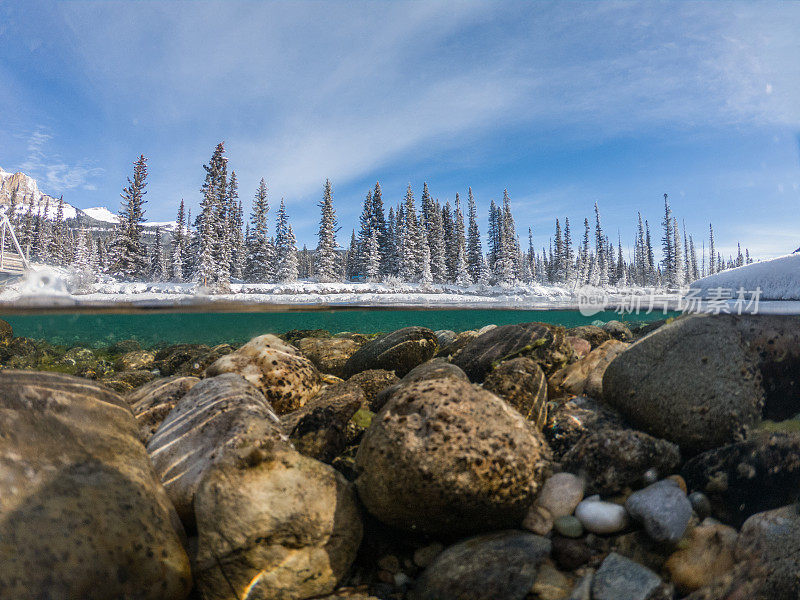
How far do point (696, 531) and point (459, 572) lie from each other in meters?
1.83

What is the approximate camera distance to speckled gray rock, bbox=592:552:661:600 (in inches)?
92.4

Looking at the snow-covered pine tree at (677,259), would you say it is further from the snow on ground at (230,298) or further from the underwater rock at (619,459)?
the underwater rock at (619,459)

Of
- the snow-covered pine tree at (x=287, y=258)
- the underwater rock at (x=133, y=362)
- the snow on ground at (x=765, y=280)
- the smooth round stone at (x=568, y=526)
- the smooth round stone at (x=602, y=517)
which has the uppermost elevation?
the snow-covered pine tree at (x=287, y=258)

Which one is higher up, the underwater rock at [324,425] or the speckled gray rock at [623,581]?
the underwater rock at [324,425]

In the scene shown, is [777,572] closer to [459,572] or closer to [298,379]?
[459,572]

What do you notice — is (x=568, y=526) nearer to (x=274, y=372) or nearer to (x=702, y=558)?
(x=702, y=558)

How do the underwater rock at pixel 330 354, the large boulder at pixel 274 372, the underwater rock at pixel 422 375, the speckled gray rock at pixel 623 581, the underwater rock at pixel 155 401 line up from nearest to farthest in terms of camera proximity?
the speckled gray rock at pixel 623 581 < the underwater rock at pixel 155 401 < the underwater rock at pixel 422 375 < the large boulder at pixel 274 372 < the underwater rock at pixel 330 354

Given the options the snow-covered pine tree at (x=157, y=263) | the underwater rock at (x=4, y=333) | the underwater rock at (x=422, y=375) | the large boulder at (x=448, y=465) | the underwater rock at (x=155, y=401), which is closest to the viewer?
the large boulder at (x=448, y=465)

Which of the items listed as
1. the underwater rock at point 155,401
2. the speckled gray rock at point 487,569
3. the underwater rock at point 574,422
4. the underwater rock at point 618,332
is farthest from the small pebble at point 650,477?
the underwater rock at point 618,332

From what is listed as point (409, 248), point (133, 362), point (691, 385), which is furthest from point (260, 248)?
point (691, 385)

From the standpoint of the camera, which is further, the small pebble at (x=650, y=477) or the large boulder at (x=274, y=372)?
the large boulder at (x=274, y=372)

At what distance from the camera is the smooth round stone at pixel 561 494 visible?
305 cm

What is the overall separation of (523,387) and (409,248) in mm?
46106

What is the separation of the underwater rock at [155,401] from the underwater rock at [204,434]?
2.07 feet
